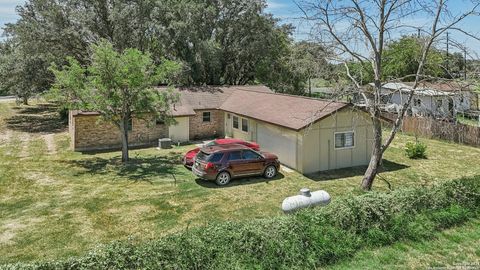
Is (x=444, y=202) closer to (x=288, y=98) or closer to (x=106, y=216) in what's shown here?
(x=106, y=216)

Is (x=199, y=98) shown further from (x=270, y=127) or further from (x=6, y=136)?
(x=6, y=136)

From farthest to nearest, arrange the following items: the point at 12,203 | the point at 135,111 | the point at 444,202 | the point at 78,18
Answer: the point at 78,18 → the point at 135,111 → the point at 12,203 → the point at 444,202

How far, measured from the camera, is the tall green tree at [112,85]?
18188mm

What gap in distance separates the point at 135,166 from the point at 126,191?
413cm

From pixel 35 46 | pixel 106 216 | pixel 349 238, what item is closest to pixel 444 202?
pixel 349 238

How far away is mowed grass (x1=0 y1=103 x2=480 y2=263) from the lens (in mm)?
11523

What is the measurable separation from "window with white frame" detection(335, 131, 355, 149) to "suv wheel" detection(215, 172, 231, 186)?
6304 millimetres

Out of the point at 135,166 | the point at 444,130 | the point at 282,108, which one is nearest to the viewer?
the point at 135,166

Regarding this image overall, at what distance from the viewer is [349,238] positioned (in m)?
9.57

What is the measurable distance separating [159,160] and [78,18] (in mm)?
17748

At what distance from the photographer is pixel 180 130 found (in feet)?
84.7

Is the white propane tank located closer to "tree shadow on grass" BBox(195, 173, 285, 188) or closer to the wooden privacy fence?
"tree shadow on grass" BBox(195, 173, 285, 188)

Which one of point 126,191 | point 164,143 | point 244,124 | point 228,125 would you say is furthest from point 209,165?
point 228,125

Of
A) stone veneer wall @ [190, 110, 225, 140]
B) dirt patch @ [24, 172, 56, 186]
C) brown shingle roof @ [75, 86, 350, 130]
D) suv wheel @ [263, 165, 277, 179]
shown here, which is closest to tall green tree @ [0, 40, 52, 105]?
brown shingle roof @ [75, 86, 350, 130]
